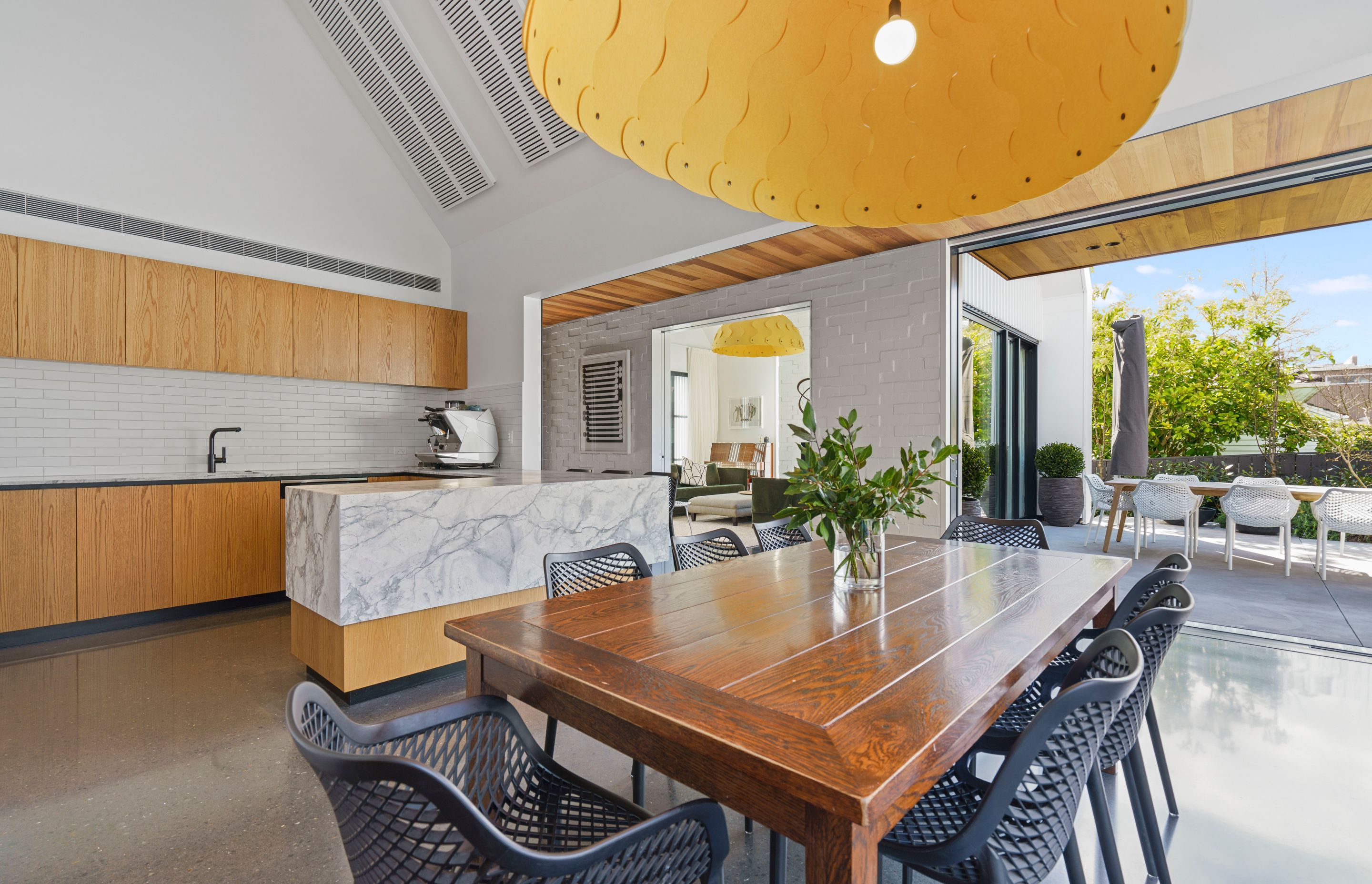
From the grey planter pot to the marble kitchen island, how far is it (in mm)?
5792

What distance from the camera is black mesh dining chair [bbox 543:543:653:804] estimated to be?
194 cm

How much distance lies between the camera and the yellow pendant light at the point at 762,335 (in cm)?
575

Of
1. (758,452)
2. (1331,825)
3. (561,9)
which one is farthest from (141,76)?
(758,452)

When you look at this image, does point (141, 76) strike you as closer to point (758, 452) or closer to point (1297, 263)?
point (758, 452)

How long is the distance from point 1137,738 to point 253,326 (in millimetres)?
5418

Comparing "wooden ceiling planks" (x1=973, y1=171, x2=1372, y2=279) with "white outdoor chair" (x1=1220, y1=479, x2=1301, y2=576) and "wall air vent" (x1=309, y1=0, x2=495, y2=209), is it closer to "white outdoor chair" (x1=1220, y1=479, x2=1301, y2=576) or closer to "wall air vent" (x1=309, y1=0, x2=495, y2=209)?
"white outdoor chair" (x1=1220, y1=479, x2=1301, y2=576)

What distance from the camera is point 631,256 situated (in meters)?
4.43

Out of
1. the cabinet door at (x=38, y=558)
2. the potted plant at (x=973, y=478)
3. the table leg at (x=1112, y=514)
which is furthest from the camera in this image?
the table leg at (x=1112, y=514)

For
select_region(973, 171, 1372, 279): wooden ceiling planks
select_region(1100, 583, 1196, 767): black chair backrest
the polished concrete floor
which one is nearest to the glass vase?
select_region(1100, 583, 1196, 767): black chair backrest

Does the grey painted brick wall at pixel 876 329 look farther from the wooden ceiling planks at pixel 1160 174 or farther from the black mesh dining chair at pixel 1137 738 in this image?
the black mesh dining chair at pixel 1137 738

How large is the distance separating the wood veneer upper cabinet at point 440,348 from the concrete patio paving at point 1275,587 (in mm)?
5598

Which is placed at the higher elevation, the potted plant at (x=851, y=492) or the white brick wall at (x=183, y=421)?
the white brick wall at (x=183, y=421)

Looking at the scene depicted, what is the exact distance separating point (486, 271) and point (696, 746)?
5366 millimetres

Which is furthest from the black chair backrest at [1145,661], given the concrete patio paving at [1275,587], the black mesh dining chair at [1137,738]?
the concrete patio paving at [1275,587]
